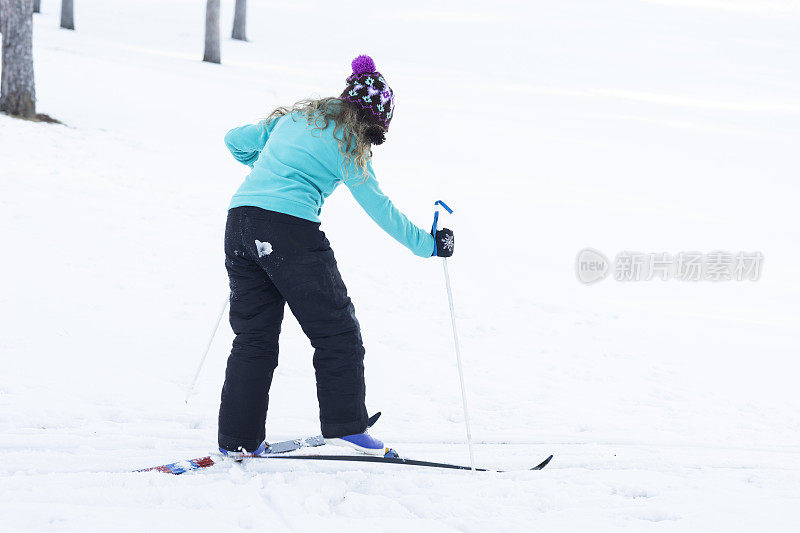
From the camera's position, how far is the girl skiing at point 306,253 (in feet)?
10.1

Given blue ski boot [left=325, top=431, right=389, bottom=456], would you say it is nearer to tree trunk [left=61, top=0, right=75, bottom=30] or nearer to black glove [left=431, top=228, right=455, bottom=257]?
black glove [left=431, top=228, right=455, bottom=257]

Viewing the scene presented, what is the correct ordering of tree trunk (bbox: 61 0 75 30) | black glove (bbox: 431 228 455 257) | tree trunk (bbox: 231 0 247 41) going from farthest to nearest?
tree trunk (bbox: 231 0 247 41) → tree trunk (bbox: 61 0 75 30) → black glove (bbox: 431 228 455 257)

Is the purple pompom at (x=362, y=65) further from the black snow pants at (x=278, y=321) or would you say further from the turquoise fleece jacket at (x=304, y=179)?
the black snow pants at (x=278, y=321)

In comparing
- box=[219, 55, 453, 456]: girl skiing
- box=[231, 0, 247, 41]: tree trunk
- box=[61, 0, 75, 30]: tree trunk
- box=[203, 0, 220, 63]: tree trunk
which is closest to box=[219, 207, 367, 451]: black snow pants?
box=[219, 55, 453, 456]: girl skiing

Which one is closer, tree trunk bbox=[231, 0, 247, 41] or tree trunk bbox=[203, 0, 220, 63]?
tree trunk bbox=[203, 0, 220, 63]

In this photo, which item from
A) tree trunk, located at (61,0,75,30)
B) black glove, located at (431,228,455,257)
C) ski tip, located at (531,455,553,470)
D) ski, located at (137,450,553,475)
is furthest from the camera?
tree trunk, located at (61,0,75,30)

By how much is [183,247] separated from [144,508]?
3.88 m

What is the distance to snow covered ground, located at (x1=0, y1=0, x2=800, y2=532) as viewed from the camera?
3098mm

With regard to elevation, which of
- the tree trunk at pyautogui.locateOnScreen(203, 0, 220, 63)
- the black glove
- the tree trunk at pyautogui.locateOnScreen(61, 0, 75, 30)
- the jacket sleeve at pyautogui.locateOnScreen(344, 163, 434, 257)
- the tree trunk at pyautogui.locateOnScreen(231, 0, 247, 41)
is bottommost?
the black glove

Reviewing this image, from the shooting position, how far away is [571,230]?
28.9 feet

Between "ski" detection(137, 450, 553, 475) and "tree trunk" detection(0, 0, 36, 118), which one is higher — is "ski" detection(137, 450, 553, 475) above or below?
below

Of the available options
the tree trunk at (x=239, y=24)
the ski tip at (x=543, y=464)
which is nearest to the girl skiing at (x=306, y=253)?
the ski tip at (x=543, y=464)

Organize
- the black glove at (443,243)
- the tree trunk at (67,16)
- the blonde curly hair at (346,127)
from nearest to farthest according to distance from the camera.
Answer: the blonde curly hair at (346,127)
the black glove at (443,243)
the tree trunk at (67,16)

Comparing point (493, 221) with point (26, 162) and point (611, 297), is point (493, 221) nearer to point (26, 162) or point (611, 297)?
point (611, 297)
